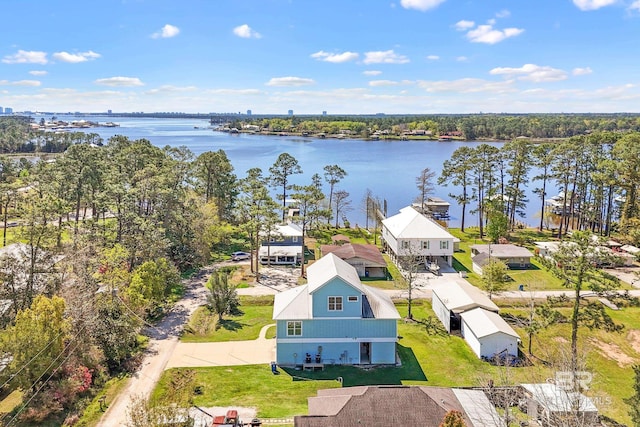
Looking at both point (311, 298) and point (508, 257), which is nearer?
point (311, 298)

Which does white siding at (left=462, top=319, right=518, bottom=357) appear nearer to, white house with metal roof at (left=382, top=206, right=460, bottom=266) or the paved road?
white house with metal roof at (left=382, top=206, right=460, bottom=266)

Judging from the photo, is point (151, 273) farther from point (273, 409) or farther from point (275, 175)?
point (275, 175)

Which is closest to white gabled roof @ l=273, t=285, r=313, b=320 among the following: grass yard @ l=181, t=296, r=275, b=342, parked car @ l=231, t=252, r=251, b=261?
grass yard @ l=181, t=296, r=275, b=342

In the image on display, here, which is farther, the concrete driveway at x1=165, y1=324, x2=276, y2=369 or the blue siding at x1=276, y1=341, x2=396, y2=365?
the blue siding at x1=276, y1=341, x2=396, y2=365

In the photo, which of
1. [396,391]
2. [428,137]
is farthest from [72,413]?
[428,137]

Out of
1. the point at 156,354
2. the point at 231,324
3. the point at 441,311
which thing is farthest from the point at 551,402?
the point at 156,354

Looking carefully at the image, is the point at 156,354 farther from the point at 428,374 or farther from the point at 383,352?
the point at 428,374

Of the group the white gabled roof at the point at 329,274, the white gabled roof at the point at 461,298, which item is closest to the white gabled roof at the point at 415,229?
the white gabled roof at the point at 461,298
